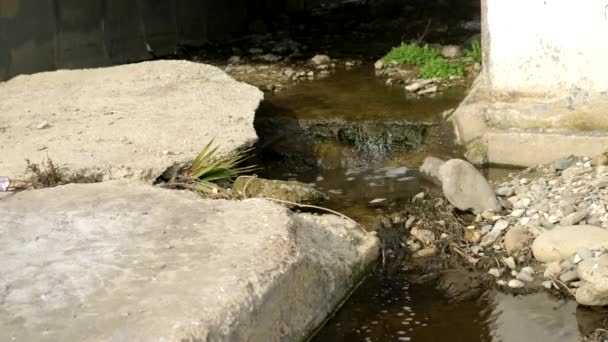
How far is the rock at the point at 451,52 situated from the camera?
1020cm

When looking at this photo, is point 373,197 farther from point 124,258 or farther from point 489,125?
point 124,258

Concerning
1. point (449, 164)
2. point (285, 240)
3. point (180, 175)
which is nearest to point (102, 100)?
point (180, 175)

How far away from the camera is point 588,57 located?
258 inches

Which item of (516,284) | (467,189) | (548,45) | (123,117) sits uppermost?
(548,45)

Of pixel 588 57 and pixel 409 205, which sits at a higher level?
pixel 588 57

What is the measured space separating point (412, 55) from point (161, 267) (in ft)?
21.6

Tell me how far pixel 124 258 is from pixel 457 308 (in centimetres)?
200

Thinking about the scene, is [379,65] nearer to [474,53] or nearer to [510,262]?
[474,53]

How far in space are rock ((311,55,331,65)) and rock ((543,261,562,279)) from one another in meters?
6.05

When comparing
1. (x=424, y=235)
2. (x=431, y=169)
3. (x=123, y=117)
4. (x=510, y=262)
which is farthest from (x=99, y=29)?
(x=510, y=262)

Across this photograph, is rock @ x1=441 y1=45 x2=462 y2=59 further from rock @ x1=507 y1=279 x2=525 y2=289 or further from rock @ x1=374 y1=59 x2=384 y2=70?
rock @ x1=507 y1=279 x2=525 y2=289

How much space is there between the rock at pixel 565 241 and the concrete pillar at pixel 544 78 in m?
1.47

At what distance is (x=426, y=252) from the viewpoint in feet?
18.7

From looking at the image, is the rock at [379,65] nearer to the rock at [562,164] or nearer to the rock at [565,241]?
the rock at [562,164]
